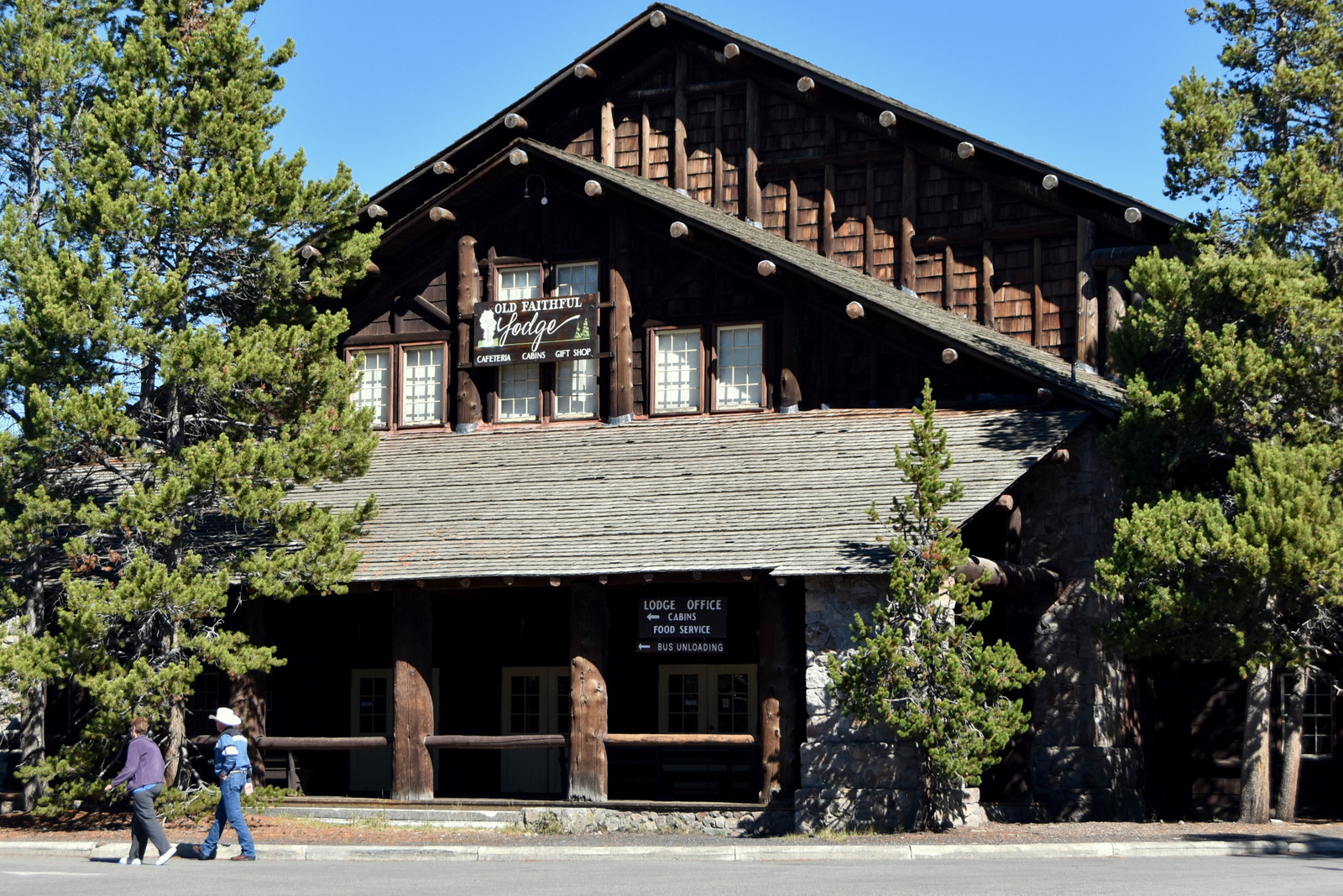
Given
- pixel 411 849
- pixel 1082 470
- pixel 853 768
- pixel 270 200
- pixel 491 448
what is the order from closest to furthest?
pixel 411 849
pixel 853 768
pixel 270 200
pixel 1082 470
pixel 491 448

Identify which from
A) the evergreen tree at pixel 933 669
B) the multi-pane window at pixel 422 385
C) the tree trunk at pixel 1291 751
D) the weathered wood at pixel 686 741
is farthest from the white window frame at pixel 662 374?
the tree trunk at pixel 1291 751

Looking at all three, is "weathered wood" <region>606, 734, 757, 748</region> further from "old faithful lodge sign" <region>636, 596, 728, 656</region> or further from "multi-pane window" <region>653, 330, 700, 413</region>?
"multi-pane window" <region>653, 330, 700, 413</region>

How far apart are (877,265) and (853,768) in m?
10.2

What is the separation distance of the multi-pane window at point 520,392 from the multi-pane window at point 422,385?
1.09 meters

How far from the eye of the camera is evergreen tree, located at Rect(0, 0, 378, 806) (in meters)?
20.1

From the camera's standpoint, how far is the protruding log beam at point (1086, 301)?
25422 millimetres

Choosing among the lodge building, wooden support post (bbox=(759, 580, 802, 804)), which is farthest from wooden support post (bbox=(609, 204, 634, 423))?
wooden support post (bbox=(759, 580, 802, 804))

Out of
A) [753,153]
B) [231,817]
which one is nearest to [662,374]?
[753,153]

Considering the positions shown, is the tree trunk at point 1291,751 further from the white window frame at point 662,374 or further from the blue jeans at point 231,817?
the blue jeans at point 231,817

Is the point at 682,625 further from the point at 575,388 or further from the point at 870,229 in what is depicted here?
the point at 870,229

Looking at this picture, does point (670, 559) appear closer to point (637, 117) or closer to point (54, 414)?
point (54, 414)

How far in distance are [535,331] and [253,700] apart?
24.2 feet

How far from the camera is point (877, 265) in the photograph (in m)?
27.3

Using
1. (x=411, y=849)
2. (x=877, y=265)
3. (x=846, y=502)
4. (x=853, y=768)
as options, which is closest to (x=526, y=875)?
(x=411, y=849)
